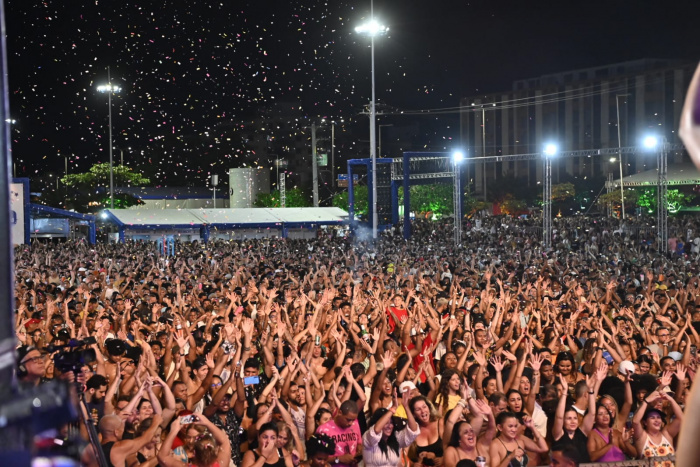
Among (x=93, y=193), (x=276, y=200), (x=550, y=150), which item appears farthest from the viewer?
(x=93, y=193)

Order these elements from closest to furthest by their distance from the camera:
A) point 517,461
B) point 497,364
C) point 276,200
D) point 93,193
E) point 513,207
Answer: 1. point 517,461
2. point 497,364
3. point 276,200
4. point 93,193
5. point 513,207

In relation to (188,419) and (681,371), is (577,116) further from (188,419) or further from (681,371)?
(188,419)

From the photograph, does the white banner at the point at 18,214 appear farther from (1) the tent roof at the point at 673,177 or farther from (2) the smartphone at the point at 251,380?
(1) the tent roof at the point at 673,177

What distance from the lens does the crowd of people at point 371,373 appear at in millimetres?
5375

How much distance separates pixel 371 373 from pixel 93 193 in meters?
54.4

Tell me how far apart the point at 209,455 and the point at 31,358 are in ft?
10.8

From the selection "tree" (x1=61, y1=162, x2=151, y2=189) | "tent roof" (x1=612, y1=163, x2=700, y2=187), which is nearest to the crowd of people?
"tent roof" (x1=612, y1=163, x2=700, y2=187)

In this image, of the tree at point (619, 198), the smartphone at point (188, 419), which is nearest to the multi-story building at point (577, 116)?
the tree at point (619, 198)

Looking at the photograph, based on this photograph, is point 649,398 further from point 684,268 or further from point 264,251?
point 264,251

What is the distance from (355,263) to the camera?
66.0 ft

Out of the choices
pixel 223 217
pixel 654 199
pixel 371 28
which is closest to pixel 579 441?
pixel 371 28

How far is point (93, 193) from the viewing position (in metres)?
58.3

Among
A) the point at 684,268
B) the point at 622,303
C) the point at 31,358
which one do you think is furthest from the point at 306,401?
the point at 684,268

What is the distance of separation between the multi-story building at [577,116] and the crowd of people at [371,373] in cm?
6666
